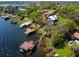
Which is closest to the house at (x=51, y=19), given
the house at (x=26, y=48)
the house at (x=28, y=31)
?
the house at (x=28, y=31)

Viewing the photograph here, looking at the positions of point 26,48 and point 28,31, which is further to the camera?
point 28,31

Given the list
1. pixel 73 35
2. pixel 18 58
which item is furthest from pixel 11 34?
pixel 73 35

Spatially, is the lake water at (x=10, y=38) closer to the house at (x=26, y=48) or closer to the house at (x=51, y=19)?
the house at (x=26, y=48)

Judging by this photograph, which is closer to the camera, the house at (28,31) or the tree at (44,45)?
the tree at (44,45)

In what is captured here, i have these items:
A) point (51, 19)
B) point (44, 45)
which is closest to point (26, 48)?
point (44, 45)

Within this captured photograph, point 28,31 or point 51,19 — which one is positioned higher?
point 51,19

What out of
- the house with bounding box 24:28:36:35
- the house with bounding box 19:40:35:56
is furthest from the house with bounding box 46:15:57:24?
the house with bounding box 19:40:35:56

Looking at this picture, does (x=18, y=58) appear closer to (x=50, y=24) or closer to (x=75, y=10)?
(x=50, y=24)

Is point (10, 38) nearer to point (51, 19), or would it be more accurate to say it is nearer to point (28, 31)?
point (28, 31)

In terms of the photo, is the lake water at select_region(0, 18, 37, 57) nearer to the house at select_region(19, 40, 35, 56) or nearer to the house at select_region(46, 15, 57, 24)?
the house at select_region(19, 40, 35, 56)
